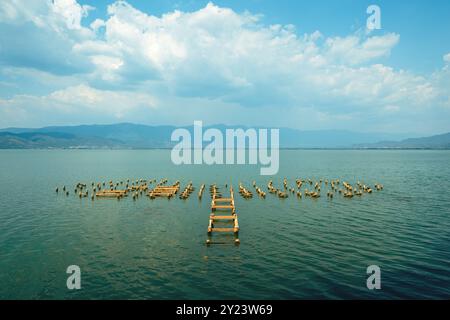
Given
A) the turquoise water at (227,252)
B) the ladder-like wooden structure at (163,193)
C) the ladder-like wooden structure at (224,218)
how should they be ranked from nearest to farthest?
the turquoise water at (227,252) < the ladder-like wooden structure at (224,218) < the ladder-like wooden structure at (163,193)

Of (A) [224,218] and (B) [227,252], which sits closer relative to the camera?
(B) [227,252]

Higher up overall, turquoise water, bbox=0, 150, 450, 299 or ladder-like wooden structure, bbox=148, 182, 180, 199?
ladder-like wooden structure, bbox=148, 182, 180, 199

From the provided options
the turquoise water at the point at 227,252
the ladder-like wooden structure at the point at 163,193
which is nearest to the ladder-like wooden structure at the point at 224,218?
the turquoise water at the point at 227,252

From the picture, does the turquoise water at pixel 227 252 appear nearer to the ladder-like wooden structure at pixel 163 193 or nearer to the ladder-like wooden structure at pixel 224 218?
the ladder-like wooden structure at pixel 224 218

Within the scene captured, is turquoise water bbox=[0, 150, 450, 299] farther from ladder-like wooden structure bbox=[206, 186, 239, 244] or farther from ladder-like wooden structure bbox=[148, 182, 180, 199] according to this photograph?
ladder-like wooden structure bbox=[148, 182, 180, 199]

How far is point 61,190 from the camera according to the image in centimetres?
7356

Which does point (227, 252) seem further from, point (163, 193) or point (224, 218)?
point (163, 193)

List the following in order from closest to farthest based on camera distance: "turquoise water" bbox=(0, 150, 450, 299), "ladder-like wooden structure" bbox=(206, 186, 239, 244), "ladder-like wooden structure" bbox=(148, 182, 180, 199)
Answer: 1. "turquoise water" bbox=(0, 150, 450, 299)
2. "ladder-like wooden structure" bbox=(206, 186, 239, 244)
3. "ladder-like wooden structure" bbox=(148, 182, 180, 199)

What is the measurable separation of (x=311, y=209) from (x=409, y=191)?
34.4 meters

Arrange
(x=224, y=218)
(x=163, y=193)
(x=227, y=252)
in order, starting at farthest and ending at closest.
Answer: (x=163, y=193) → (x=224, y=218) → (x=227, y=252)

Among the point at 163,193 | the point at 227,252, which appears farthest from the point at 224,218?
the point at 163,193

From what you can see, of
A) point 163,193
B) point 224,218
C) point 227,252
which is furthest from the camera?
point 163,193

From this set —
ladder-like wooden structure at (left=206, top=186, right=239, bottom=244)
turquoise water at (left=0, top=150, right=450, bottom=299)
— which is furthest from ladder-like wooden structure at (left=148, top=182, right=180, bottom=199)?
ladder-like wooden structure at (left=206, top=186, right=239, bottom=244)
